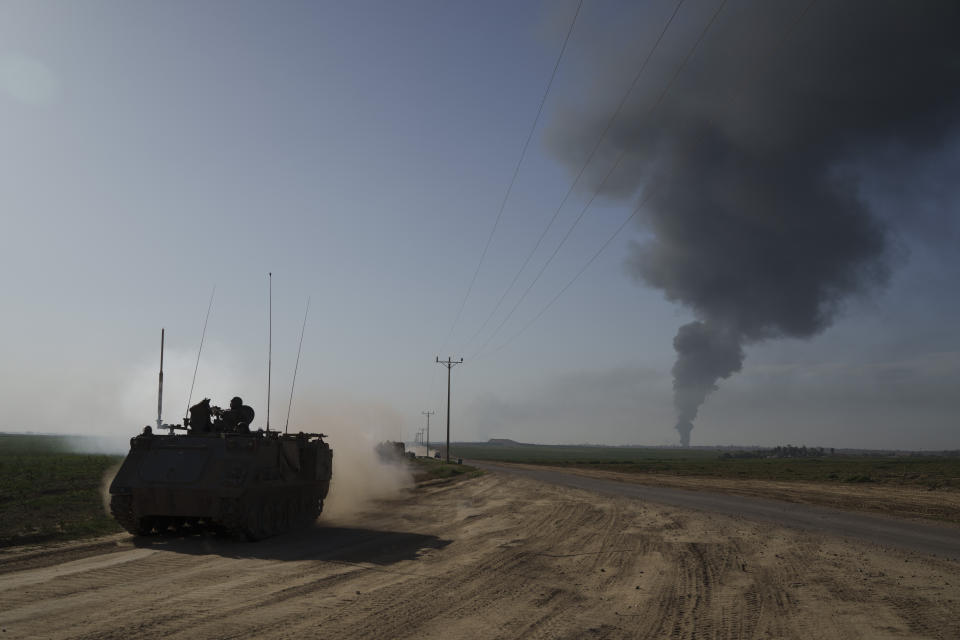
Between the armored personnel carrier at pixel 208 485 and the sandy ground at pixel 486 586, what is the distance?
0.61 metres

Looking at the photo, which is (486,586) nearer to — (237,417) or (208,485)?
(208,485)

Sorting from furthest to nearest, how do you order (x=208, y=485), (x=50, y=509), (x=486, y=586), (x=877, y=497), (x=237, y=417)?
(x=877, y=497) → (x=50, y=509) → (x=237, y=417) → (x=208, y=485) → (x=486, y=586)

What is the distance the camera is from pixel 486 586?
1086cm

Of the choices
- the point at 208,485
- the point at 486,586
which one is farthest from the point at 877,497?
the point at 208,485

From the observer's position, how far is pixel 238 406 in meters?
20.0

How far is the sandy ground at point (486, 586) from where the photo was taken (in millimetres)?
8375

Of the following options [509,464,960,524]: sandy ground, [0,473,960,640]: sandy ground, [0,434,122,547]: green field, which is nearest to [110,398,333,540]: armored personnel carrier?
[0,473,960,640]: sandy ground

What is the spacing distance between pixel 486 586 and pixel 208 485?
25.2 ft

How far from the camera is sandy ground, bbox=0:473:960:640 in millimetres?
8375

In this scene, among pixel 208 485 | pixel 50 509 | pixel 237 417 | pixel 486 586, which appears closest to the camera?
pixel 486 586

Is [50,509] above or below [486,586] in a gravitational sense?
above

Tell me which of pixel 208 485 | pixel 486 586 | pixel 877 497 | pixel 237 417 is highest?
pixel 237 417

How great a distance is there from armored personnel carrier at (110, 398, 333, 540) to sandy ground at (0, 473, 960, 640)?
612 mm

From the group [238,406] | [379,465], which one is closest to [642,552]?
[238,406]
